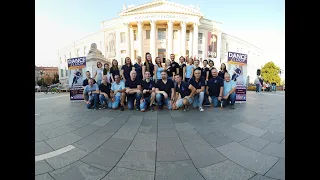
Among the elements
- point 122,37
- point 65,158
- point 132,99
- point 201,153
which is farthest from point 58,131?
point 122,37

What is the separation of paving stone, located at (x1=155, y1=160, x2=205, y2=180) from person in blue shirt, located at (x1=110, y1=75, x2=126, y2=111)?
285 centimetres

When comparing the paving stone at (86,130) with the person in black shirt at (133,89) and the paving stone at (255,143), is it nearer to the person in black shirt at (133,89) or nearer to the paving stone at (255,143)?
the person in black shirt at (133,89)

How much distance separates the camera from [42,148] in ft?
7.33

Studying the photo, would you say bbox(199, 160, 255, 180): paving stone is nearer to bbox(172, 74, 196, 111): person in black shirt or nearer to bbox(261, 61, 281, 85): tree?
bbox(172, 74, 196, 111): person in black shirt

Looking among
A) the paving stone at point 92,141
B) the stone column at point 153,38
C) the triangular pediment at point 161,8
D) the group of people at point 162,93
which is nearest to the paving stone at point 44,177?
the paving stone at point 92,141

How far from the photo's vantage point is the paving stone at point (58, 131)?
8.87ft

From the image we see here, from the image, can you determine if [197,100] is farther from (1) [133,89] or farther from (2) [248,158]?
(2) [248,158]

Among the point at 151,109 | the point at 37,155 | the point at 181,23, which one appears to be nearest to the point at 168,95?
the point at 151,109

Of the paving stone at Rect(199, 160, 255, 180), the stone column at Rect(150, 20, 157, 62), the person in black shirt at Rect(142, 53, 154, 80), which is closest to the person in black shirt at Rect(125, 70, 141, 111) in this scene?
the person in black shirt at Rect(142, 53, 154, 80)

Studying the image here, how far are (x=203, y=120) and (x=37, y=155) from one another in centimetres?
319

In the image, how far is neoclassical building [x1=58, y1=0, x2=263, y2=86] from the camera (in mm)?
27844
